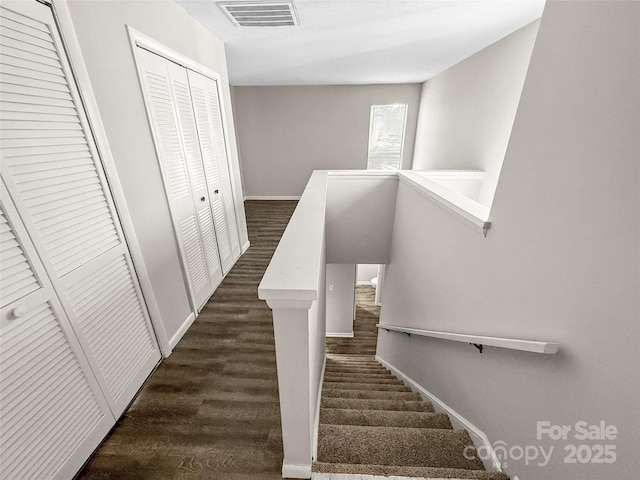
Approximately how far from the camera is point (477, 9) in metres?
2.25

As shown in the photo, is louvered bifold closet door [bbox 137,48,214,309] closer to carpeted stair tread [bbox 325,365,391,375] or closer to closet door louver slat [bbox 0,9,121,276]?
closet door louver slat [bbox 0,9,121,276]

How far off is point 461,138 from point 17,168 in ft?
15.1

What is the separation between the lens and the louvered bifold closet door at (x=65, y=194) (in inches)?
42.7

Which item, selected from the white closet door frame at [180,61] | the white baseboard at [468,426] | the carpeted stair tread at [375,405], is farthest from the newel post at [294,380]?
the white closet door frame at [180,61]

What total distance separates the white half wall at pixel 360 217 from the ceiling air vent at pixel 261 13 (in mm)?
1566

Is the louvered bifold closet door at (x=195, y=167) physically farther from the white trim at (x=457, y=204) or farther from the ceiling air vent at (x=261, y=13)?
the white trim at (x=457, y=204)

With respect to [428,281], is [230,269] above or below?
below

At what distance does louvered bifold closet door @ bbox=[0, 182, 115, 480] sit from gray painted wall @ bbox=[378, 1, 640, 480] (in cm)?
207

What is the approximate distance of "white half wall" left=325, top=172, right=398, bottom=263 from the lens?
3.31 m

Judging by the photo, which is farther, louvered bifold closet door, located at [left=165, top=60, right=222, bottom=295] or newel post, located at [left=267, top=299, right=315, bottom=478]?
louvered bifold closet door, located at [left=165, top=60, right=222, bottom=295]

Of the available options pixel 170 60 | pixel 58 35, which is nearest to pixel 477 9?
pixel 170 60

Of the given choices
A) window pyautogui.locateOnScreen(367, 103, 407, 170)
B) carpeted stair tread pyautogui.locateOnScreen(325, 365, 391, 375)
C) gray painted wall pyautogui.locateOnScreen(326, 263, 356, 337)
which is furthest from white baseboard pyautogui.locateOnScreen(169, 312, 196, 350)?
window pyautogui.locateOnScreen(367, 103, 407, 170)

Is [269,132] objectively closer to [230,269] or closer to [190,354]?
[230,269]

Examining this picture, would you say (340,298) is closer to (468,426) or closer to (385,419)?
(385,419)
